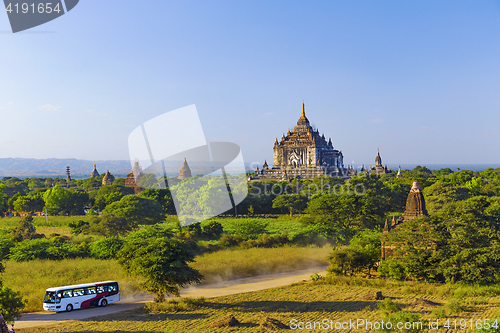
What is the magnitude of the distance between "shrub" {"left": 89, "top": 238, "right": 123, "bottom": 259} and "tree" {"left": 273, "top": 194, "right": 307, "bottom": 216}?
24882 mm

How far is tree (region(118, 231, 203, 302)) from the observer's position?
736 inches

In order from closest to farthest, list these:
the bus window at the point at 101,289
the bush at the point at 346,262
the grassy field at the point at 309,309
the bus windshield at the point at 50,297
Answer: the grassy field at the point at 309,309 → the bus windshield at the point at 50,297 → the bus window at the point at 101,289 → the bush at the point at 346,262

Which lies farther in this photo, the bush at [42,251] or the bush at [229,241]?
the bush at [229,241]

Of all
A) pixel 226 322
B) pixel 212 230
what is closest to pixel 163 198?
pixel 212 230

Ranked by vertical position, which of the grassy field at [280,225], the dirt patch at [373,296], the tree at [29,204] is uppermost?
Answer: the tree at [29,204]

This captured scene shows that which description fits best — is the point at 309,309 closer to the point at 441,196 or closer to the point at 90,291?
the point at 90,291

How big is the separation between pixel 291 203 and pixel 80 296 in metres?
33.3

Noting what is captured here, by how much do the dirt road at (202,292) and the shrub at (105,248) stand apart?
6863mm

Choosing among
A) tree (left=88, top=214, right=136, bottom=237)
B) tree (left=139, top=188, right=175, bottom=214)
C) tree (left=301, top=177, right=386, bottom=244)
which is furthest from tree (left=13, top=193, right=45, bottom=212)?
tree (left=301, top=177, right=386, bottom=244)

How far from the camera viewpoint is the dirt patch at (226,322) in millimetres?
16359

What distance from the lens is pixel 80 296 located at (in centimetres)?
1894

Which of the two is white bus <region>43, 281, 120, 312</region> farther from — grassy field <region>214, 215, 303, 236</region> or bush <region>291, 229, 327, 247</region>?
grassy field <region>214, 215, 303, 236</region>

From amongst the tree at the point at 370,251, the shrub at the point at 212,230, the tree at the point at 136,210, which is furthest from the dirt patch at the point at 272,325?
the tree at the point at 136,210

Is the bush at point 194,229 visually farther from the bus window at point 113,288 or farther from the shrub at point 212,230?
the bus window at point 113,288
